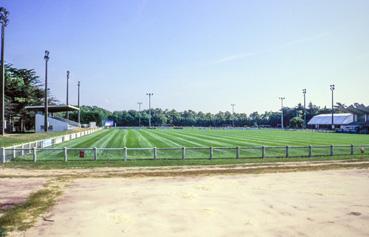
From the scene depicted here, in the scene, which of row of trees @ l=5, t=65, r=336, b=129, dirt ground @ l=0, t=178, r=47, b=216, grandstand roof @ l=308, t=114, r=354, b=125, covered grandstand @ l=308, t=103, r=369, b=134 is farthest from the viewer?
grandstand roof @ l=308, t=114, r=354, b=125

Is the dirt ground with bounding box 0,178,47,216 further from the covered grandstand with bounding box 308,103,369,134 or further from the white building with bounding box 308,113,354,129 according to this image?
the white building with bounding box 308,113,354,129

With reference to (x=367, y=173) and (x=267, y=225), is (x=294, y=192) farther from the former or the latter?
(x=367, y=173)

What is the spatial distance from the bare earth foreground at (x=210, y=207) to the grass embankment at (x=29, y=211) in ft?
1.26

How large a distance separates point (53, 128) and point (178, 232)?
65.7 meters

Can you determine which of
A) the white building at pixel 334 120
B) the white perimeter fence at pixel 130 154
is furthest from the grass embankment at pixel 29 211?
the white building at pixel 334 120

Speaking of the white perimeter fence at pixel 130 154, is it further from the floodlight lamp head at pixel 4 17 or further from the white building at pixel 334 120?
the white building at pixel 334 120

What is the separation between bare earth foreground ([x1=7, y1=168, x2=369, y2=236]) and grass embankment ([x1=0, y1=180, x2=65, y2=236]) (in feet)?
1.26

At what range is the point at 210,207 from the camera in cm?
1316

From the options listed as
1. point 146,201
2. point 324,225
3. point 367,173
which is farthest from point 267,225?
point 367,173

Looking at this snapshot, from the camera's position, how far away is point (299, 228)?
10.8m

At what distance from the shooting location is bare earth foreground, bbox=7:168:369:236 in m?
10.6

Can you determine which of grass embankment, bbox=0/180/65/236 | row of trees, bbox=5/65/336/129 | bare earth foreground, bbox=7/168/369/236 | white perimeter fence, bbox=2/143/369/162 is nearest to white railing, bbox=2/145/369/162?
white perimeter fence, bbox=2/143/369/162

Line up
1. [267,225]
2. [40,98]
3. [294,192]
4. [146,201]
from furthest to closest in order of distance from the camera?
[40,98] < [294,192] < [146,201] < [267,225]

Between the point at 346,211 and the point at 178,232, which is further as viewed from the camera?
the point at 346,211
